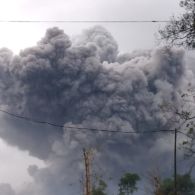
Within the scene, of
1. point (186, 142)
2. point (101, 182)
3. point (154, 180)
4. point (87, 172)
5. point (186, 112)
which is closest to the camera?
point (186, 112)

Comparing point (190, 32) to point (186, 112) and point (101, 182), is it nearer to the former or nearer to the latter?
point (186, 112)

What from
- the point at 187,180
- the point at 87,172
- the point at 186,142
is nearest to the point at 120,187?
the point at 187,180

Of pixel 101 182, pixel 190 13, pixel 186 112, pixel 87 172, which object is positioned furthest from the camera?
pixel 101 182

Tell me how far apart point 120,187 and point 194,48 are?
70.8 meters

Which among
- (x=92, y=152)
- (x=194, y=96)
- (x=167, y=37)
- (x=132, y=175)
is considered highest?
(x=132, y=175)

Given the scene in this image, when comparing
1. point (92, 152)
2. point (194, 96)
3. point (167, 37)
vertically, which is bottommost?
point (194, 96)

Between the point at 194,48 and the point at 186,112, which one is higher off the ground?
the point at 194,48

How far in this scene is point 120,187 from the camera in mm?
85000

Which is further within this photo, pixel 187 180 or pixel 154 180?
pixel 187 180

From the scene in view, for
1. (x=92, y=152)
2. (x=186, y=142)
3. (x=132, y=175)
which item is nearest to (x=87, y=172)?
(x=92, y=152)

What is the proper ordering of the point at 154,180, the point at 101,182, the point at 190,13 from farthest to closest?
1. the point at 101,182
2. the point at 154,180
3. the point at 190,13

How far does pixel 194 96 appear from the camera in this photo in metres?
18.5

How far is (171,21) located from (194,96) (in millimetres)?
3461

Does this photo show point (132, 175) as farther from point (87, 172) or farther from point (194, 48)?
point (194, 48)
